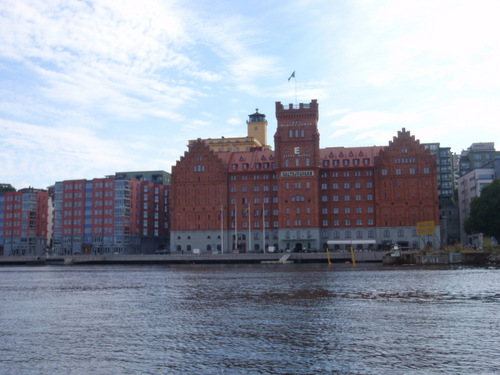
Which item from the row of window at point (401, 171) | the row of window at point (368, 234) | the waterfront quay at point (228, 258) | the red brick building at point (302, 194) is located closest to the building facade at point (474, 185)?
the row of window at point (401, 171)

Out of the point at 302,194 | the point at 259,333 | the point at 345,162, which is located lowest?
the point at 259,333

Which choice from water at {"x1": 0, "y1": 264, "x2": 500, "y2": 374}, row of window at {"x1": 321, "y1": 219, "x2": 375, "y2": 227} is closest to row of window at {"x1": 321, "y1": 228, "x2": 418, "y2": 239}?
row of window at {"x1": 321, "y1": 219, "x2": 375, "y2": 227}

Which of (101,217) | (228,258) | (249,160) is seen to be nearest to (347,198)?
(249,160)

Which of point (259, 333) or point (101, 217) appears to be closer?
point (259, 333)

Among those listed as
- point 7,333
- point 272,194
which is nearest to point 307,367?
point 7,333

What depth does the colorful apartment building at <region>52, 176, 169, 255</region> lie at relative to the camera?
18500 centimetres

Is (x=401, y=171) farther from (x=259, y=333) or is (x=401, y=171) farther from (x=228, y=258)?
(x=259, y=333)

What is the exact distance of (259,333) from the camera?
98.5 feet

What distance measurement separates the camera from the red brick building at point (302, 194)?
152125 mm

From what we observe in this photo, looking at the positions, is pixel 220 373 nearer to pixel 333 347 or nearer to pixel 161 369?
pixel 161 369

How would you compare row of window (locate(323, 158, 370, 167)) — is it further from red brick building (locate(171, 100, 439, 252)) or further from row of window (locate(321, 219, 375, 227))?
row of window (locate(321, 219, 375, 227))

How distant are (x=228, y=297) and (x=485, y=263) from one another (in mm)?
76025

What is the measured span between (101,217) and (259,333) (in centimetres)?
16491

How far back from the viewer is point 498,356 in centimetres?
2388
